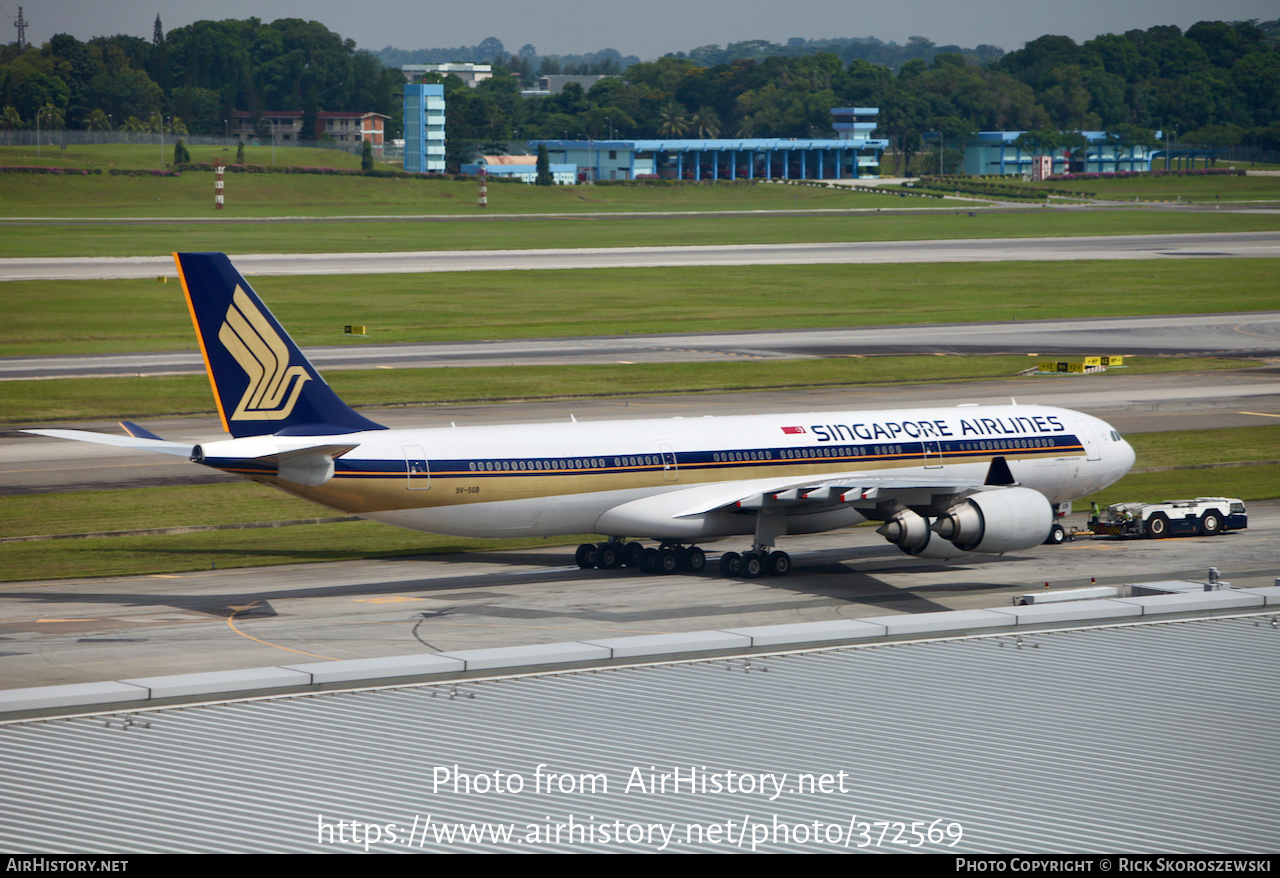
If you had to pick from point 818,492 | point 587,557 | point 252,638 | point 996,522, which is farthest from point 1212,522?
point 252,638

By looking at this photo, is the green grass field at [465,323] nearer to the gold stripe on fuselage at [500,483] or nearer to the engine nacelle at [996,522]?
the gold stripe on fuselage at [500,483]

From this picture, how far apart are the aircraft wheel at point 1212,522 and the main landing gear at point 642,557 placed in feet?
61.2

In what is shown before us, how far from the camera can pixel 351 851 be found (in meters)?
17.5

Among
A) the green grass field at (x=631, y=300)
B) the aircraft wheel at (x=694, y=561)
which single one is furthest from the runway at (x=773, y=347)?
the aircraft wheel at (x=694, y=561)

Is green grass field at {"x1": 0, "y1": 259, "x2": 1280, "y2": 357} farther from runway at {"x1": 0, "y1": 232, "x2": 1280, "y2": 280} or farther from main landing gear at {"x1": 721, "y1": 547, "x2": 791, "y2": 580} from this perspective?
main landing gear at {"x1": 721, "y1": 547, "x2": 791, "y2": 580}

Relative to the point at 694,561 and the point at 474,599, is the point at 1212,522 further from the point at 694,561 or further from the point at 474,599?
the point at 474,599

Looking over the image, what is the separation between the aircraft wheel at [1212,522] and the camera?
52625mm

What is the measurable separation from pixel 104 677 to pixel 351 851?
62.1 feet

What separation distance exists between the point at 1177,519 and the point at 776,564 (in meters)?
16.2

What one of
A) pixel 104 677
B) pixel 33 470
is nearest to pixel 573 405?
pixel 33 470

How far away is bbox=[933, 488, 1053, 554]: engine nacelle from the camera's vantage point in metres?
43.3

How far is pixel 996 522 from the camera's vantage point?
142ft

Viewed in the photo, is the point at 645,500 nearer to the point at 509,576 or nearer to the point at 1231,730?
the point at 509,576

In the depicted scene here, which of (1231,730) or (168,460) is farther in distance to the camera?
(168,460)
